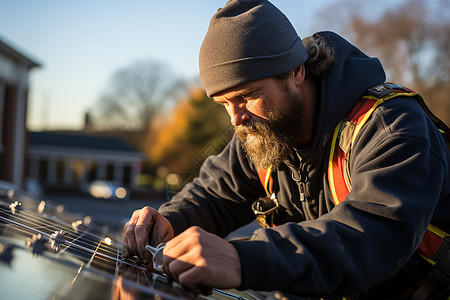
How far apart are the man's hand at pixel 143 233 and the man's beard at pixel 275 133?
530 mm

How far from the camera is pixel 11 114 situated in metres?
20.8

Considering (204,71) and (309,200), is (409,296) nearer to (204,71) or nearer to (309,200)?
(309,200)

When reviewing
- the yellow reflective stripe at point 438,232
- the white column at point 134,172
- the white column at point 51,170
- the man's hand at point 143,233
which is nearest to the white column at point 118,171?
the white column at point 134,172

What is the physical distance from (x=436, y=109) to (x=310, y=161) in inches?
806

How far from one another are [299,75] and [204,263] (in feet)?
3.82

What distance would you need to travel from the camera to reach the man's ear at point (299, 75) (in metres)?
2.02

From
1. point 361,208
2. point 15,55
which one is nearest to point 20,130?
point 15,55

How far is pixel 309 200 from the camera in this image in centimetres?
199

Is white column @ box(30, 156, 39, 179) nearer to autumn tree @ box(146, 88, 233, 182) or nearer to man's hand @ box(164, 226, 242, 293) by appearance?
autumn tree @ box(146, 88, 233, 182)

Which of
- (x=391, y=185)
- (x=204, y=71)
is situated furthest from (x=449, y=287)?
(x=204, y=71)

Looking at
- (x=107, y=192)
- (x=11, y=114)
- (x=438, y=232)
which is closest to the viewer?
(x=438, y=232)

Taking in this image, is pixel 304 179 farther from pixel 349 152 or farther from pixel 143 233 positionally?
pixel 143 233

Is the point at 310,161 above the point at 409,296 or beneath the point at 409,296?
above

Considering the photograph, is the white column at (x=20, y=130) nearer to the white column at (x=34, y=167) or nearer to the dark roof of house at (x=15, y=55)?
the dark roof of house at (x=15, y=55)
